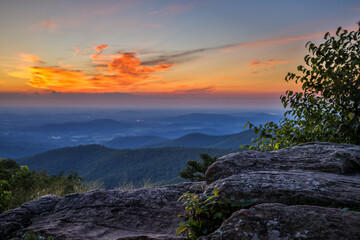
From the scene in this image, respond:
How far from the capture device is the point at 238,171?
5320mm

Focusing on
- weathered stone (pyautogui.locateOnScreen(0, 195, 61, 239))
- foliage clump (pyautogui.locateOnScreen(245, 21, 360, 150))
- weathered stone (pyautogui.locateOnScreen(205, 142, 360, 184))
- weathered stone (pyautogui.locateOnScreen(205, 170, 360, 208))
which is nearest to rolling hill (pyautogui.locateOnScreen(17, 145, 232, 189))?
foliage clump (pyautogui.locateOnScreen(245, 21, 360, 150))

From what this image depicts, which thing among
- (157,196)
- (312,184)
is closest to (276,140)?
(312,184)

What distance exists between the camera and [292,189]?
392 centimetres

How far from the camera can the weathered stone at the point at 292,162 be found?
5.34m

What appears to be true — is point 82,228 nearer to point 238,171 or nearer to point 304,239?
point 238,171

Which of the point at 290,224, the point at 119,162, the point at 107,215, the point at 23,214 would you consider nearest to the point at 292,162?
the point at 290,224

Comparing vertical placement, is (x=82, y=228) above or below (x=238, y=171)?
below

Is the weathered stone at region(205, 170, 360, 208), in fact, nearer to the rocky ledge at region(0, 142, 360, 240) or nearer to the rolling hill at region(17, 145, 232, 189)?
the rocky ledge at region(0, 142, 360, 240)

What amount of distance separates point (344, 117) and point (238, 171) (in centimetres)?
499

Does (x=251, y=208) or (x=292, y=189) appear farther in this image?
(x=292, y=189)

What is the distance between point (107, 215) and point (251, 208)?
4139 mm

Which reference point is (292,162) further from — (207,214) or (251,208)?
(207,214)

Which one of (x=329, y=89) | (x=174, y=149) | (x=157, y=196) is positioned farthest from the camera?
(x=174, y=149)

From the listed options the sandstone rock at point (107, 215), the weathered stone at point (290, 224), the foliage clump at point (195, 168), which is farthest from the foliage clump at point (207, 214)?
the foliage clump at point (195, 168)
